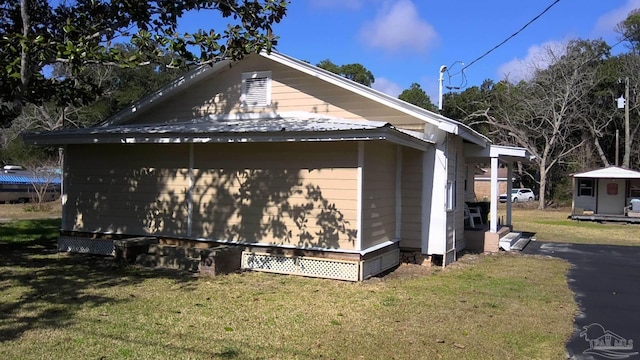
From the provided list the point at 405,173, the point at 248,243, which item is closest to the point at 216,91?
the point at 248,243

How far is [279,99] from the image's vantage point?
1109cm

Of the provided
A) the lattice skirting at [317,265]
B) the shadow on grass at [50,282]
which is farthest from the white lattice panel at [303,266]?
the shadow on grass at [50,282]

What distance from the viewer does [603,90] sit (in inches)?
1531

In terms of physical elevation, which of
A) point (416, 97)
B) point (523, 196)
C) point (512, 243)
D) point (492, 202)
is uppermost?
point (416, 97)

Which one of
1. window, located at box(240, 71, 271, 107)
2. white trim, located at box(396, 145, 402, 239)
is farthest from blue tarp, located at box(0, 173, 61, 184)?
white trim, located at box(396, 145, 402, 239)

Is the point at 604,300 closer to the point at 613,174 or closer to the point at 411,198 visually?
the point at 411,198

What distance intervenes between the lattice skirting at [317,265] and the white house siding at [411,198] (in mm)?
1063

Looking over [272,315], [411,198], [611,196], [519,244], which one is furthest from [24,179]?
[611,196]

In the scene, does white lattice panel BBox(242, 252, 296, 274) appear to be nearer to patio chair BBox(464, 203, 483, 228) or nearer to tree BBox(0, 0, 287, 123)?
tree BBox(0, 0, 287, 123)

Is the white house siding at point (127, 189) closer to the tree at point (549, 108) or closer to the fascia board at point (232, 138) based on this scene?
the fascia board at point (232, 138)

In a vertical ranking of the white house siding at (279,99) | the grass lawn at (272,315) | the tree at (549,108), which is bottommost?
the grass lawn at (272,315)

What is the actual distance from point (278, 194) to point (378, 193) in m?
1.86

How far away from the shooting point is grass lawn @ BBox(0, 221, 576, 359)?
5219 mm

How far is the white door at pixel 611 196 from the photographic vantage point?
2775 centimetres
